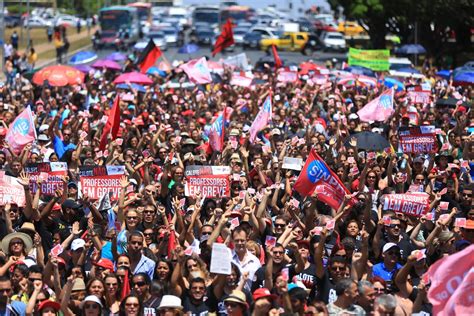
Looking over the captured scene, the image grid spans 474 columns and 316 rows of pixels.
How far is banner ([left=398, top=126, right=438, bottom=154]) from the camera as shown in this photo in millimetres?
17266

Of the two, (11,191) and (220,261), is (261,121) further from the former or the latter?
(220,261)

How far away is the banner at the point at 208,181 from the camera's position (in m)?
14.1

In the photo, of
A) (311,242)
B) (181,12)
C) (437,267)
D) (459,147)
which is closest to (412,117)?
(459,147)

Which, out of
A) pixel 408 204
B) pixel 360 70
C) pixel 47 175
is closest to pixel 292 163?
pixel 408 204

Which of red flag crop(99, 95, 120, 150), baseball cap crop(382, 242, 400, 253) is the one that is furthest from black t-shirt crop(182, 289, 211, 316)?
red flag crop(99, 95, 120, 150)

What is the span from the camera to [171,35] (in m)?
72.2

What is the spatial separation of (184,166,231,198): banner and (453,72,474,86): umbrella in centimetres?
1423

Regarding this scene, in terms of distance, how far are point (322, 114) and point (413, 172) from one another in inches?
284

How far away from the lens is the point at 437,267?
8953mm

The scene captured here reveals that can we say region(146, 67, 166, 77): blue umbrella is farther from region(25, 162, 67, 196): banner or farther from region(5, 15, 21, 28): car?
region(5, 15, 21, 28): car

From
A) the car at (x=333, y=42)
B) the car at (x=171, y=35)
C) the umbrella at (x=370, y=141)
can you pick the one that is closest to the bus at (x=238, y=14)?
the car at (x=171, y=35)

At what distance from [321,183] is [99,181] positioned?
256 cm

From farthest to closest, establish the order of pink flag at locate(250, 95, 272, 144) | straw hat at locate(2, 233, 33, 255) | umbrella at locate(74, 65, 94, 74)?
umbrella at locate(74, 65, 94, 74) < pink flag at locate(250, 95, 272, 144) < straw hat at locate(2, 233, 33, 255)

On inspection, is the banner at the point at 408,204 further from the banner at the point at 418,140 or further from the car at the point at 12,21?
the car at the point at 12,21
